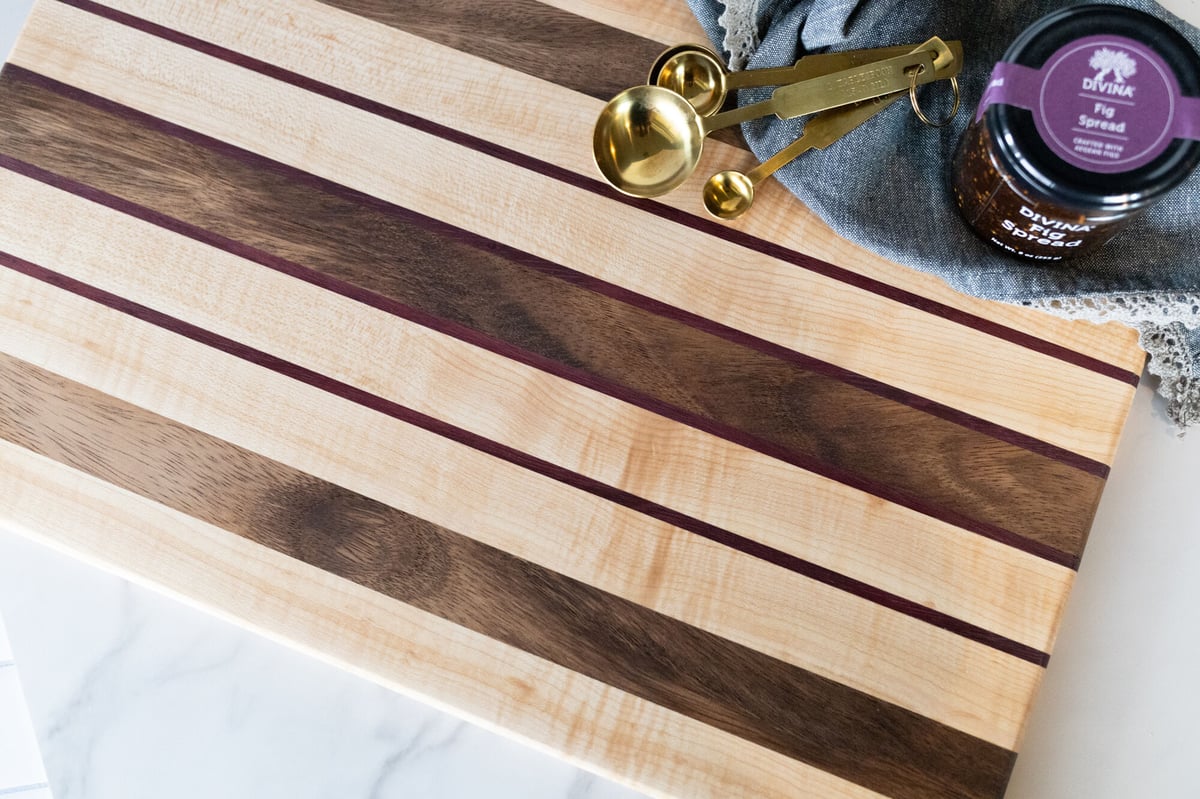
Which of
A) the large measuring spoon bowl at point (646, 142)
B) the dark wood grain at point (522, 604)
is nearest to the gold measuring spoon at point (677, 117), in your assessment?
the large measuring spoon bowl at point (646, 142)

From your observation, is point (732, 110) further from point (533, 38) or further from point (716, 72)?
point (533, 38)

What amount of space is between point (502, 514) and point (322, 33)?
12.5 inches

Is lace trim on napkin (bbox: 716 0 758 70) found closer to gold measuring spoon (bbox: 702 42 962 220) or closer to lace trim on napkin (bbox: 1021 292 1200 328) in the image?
gold measuring spoon (bbox: 702 42 962 220)

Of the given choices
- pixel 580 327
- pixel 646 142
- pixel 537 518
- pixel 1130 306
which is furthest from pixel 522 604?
pixel 1130 306

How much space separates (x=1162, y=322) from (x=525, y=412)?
0.37 m

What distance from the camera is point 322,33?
562mm

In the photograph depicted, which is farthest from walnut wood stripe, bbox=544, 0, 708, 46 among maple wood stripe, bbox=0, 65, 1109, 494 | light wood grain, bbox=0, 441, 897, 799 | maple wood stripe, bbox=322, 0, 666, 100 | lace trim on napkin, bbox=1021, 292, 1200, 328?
light wood grain, bbox=0, 441, 897, 799

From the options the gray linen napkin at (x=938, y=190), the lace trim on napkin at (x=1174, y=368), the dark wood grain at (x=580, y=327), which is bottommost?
the dark wood grain at (x=580, y=327)

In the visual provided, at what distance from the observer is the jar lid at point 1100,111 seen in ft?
1.36

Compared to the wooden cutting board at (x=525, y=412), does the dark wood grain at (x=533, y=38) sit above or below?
above

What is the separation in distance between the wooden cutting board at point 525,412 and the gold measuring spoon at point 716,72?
0.03 m

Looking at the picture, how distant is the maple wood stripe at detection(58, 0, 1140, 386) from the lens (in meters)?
0.53

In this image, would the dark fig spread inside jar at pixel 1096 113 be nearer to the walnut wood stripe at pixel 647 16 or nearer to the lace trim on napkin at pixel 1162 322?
the lace trim on napkin at pixel 1162 322

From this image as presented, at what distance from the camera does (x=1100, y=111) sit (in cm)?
42
